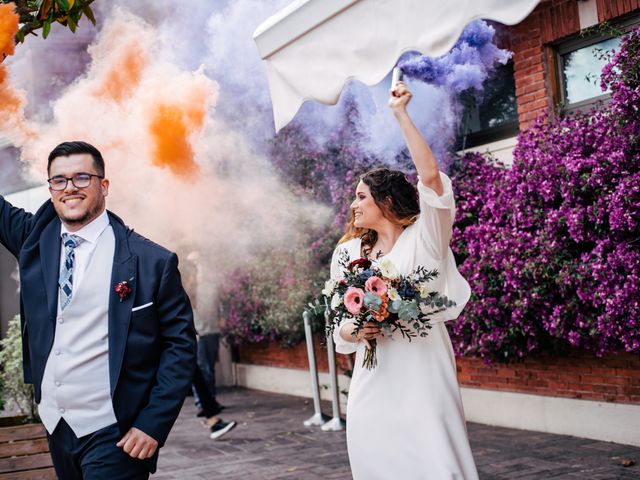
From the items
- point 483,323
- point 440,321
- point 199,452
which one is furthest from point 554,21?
point 199,452

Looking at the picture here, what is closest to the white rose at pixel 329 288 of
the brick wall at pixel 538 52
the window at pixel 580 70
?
the window at pixel 580 70

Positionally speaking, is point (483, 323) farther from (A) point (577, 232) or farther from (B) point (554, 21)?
(B) point (554, 21)

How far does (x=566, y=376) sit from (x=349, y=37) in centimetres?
423

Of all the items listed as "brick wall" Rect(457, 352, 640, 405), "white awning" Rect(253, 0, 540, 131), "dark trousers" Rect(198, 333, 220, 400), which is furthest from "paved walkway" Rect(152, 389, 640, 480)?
"white awning" Rect(253, 0, 540, 131)

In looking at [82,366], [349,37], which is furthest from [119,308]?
[349,37]

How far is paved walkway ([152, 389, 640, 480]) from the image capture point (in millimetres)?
5930

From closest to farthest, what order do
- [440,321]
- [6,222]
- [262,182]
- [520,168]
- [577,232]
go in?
[6,222] → [440,321] → [577,232] → [520,168] → [262,182]

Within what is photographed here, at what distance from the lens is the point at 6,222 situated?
3.33 metres

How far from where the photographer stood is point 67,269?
3.05 meters

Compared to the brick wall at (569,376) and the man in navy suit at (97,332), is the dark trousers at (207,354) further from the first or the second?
the man in navy suit at (97,332)

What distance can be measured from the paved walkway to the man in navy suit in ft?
11.3

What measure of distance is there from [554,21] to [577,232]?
221cm

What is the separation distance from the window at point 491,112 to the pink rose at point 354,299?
4.75 m

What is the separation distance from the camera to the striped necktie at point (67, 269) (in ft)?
9.83
